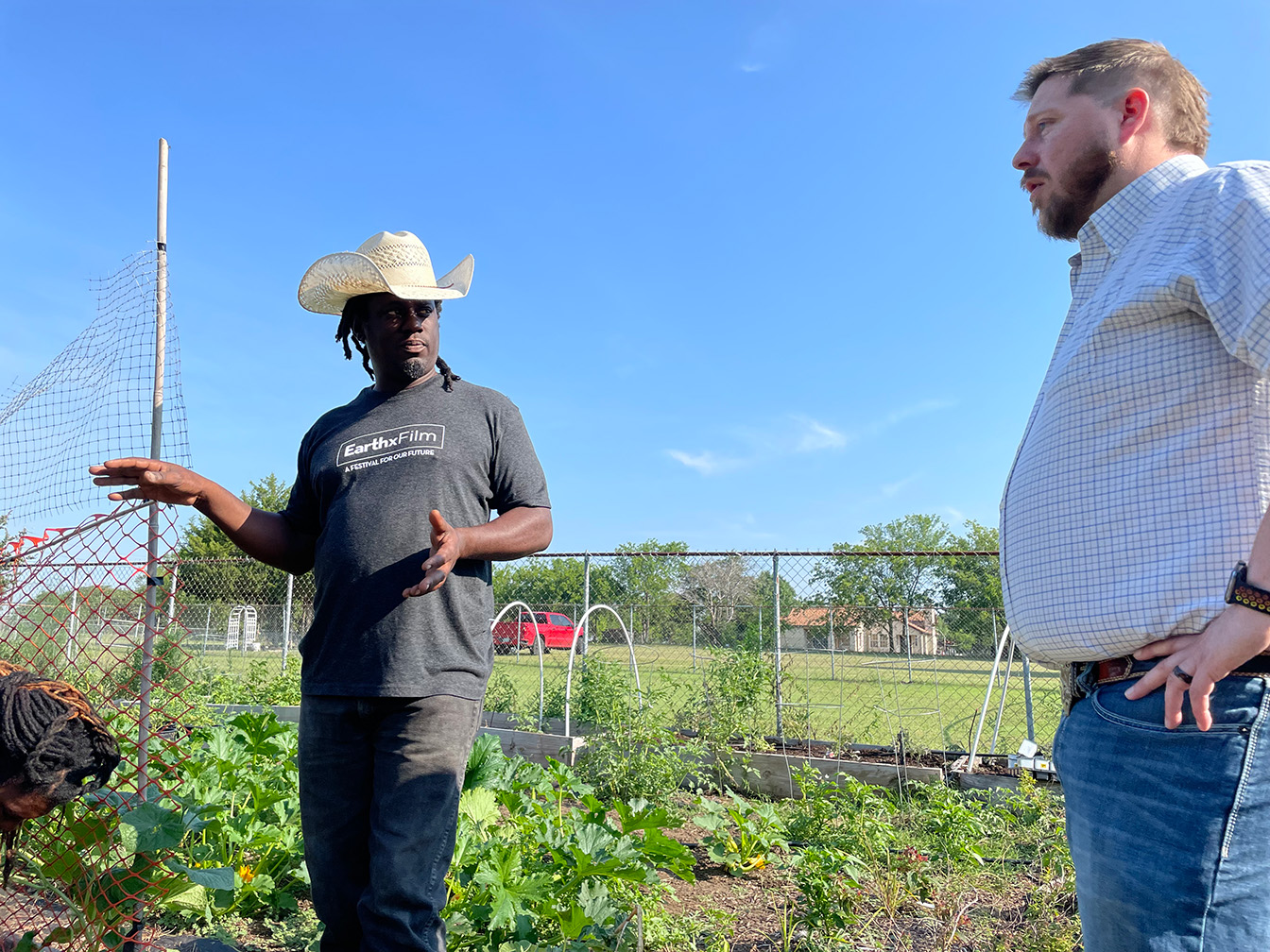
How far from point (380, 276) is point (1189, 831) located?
2.17 meters

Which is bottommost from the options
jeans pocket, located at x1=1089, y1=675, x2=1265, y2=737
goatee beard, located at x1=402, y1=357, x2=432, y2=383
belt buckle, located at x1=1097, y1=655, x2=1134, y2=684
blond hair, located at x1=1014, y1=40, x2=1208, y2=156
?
jeans pocket, located at x1=1089, y1=675, x2=1265, y2=737

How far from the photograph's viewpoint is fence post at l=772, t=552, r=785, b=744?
6899mm

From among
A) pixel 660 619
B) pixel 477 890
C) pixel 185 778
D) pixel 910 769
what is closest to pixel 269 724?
pixel 185 778

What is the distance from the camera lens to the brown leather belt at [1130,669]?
3.94ft

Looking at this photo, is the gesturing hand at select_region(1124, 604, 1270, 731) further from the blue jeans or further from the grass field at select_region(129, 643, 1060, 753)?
the grass field at select_region(129, 643, 1060, 753)

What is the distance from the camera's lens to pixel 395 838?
6.50 ft

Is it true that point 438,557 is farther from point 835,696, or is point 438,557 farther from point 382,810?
point 835,696

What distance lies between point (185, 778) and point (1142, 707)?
3855 mm

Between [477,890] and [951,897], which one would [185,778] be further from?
[951,897]

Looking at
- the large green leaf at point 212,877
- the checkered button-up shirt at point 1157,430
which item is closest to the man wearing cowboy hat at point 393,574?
the large green leaf at point 212,877

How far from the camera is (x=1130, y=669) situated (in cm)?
132

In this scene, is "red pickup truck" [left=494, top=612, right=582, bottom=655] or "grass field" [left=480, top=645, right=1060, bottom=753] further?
"red pickup truck" [left=494, top=612, right=582, bottom=655]

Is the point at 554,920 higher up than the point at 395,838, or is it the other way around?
the point at 395,838

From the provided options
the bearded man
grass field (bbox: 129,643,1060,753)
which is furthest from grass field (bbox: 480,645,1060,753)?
the bearded man
